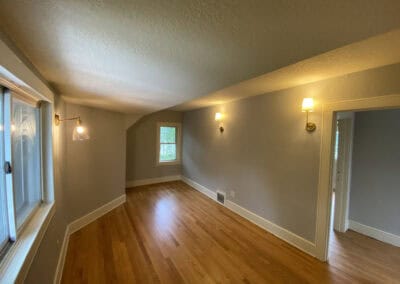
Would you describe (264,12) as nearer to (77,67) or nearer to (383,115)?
(77,67)

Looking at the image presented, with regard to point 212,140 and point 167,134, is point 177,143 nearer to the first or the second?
point 167,134

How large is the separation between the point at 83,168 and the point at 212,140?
8.67ft

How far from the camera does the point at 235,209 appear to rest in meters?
3.60

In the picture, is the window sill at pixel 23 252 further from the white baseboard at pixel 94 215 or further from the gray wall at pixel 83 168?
the white baseboard at pixel 94 215

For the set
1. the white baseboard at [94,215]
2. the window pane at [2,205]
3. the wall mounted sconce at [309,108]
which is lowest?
the white baseboard at [94,215]

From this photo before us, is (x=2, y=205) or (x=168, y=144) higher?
(x=168, y=144)

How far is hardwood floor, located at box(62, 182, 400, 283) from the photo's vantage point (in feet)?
6.46

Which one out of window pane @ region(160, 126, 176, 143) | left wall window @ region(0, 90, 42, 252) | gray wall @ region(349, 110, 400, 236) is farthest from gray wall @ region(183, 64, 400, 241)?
left wall window @ region(0, 90, 42, 252)

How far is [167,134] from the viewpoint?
18.9ft

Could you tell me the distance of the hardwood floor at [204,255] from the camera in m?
1.97

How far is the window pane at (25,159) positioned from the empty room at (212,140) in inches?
0.7

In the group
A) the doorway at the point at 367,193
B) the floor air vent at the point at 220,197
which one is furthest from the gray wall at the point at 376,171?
the floor air vent at the point at 220,197

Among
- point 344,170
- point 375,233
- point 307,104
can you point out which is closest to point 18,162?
point 307,104

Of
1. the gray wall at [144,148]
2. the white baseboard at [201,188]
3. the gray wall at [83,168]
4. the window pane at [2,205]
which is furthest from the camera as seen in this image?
the gray wall at [144,148]
